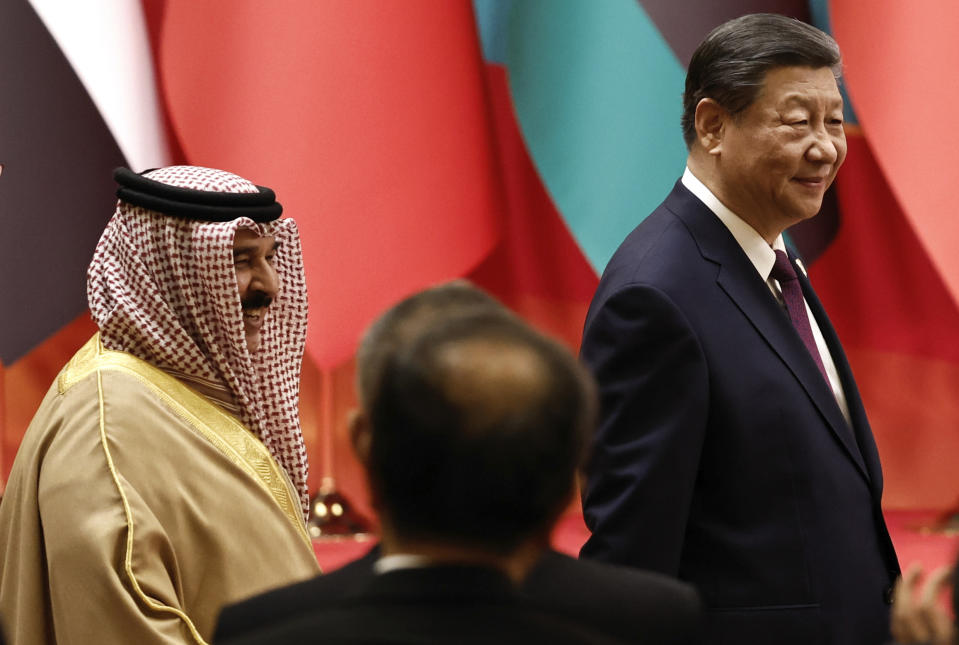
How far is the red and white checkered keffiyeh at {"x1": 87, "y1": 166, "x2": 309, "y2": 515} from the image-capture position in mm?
2113

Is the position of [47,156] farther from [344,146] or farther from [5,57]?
[344,146]

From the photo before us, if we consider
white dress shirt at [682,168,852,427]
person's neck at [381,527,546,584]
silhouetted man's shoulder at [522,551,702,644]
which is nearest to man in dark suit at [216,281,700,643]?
silhouetted man's shoulder at [522,551,702,644]

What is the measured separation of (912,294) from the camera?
4184 mm

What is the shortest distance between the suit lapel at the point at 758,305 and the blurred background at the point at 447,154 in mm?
1711

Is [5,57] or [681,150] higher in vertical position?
[5,57]

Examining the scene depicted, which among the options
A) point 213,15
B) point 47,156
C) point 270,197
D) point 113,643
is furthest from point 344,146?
point 113,643

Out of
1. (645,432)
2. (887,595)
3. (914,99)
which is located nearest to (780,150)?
(645,432)

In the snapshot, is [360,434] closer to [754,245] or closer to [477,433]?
[477,433]

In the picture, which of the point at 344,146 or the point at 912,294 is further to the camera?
the point at 912,294

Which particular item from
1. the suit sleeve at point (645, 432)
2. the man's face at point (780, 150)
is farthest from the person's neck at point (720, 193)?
the suit sleeve at point (645, 432)

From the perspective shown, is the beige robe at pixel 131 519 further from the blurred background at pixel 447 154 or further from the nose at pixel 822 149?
the blurred background at pixel 447 154

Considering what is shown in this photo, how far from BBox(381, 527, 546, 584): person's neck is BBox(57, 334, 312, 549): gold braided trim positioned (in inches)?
43.5

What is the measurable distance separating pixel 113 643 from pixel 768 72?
127cm

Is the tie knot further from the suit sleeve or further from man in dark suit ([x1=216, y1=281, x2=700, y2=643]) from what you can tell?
man in dark suit ([x1=216, y1=281, x2=700, y2=643])
